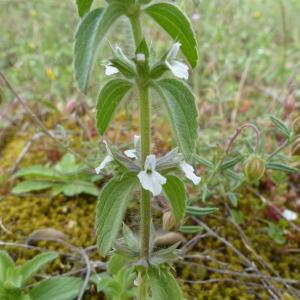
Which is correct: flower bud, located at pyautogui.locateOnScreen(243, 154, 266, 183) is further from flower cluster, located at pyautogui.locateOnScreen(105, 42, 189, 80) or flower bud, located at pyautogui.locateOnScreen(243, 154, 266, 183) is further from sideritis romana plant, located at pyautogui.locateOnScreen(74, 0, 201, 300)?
flower cluster, located at pyautogui.locateOnScreen(105, 42, 189, 80)

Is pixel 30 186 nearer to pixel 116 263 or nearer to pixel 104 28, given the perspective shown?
pixel 116 263

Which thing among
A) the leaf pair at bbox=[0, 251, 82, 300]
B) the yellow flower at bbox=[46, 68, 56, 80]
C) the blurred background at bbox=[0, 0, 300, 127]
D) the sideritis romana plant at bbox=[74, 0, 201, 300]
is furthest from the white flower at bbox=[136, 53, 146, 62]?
the yellow flower at bbox=[46, 68, 56, 80]

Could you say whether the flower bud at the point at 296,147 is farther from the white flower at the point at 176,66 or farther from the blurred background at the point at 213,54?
the white flower at the point at 176,66

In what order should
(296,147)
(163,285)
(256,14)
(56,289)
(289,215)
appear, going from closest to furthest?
(163,285), (56,289), (296,147), (289,215), (256,14)

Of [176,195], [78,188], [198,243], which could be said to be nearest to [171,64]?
[176,195]

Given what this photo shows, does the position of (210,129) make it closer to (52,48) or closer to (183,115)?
(183,115)

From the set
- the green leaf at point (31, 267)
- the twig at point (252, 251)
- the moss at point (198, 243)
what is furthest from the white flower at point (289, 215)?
the green leaf at point (31, 267)
